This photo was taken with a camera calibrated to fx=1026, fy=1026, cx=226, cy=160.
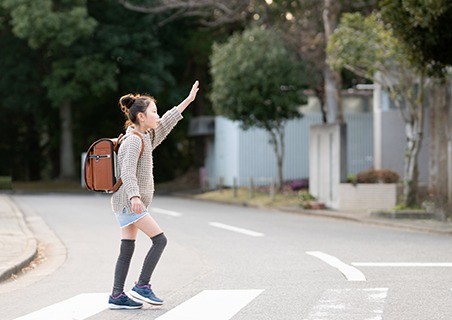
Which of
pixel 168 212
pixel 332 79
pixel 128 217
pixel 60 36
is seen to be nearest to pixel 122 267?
pixel 128 217

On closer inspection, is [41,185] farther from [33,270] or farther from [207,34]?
[33,270]

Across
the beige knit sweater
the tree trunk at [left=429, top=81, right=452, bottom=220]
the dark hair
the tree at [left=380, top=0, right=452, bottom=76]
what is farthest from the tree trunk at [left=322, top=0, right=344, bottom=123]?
the beige knit sweater

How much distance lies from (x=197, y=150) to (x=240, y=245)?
38463 millimetres

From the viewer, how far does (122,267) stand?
9.46 meters

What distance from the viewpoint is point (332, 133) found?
29859mm

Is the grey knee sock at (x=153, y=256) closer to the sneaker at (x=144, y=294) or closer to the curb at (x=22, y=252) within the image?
the sneaker at (x=144, y=294)

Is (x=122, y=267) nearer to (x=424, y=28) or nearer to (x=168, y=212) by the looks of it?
(x=424, y=28)

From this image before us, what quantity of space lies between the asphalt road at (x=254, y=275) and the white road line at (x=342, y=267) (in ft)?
0.04

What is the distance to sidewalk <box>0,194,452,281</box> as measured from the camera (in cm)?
1368

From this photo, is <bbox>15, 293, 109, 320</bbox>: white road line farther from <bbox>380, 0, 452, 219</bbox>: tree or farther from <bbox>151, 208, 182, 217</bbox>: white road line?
<bbox>151, 208, 182, 217</bbox>: white road line

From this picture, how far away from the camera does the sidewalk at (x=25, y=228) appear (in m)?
13.7

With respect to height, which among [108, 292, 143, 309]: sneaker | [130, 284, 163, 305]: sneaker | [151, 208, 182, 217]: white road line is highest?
[130, 284, 163, 305]: sneaker

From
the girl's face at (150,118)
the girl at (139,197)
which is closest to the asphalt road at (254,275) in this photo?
the girl at (139,197)

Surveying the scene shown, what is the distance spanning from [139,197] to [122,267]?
773 mm
